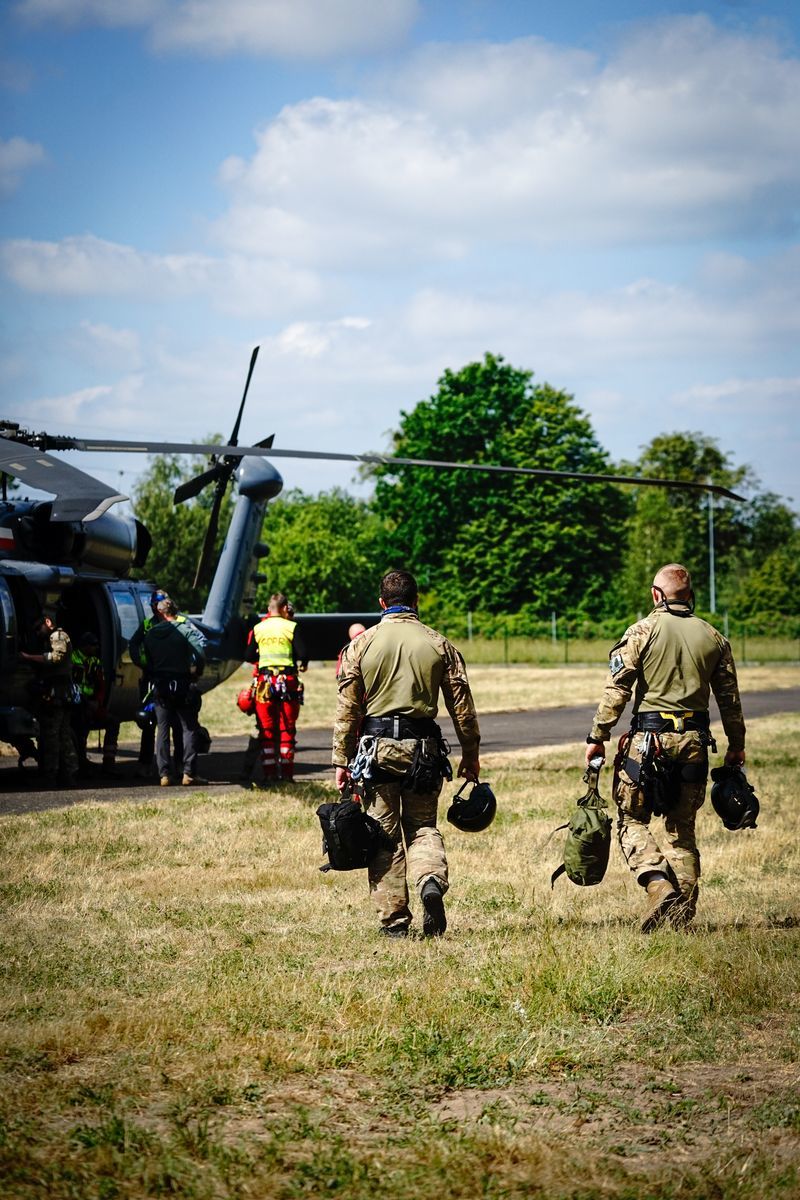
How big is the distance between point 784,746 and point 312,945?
12491 millimetres

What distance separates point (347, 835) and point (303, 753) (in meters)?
10.7

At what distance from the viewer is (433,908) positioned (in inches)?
257

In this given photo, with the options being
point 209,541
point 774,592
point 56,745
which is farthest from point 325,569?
point 56,745

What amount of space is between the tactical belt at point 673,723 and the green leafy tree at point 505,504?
158 ft

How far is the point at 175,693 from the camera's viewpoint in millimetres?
12938

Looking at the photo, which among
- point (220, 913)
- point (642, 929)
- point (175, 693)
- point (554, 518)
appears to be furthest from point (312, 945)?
point (554, 518)

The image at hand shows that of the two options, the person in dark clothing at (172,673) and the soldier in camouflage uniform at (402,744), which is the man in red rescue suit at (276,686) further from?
the soldier in camouflage uniform at (402,744)

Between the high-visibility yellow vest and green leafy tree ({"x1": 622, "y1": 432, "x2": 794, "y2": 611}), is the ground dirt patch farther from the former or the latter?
green leafy tree ({"x1": 622, "y1": 432, "x2": 794, "y2": 611})

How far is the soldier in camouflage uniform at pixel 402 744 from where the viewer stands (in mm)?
6668

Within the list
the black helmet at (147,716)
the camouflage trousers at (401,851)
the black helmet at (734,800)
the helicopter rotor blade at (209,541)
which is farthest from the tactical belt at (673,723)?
the helicopter rotor blade at (209,541)

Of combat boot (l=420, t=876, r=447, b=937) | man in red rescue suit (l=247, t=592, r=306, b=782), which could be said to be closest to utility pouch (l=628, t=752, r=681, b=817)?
combat boot (l=420, t=876, r=447, b=937)

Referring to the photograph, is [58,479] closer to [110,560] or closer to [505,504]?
[110,560]

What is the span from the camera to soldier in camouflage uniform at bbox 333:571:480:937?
21.9 ft

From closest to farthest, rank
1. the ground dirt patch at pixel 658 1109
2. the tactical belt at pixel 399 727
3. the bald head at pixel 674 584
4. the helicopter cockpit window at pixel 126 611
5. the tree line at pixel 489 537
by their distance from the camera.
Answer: the ground dirt patch at pixel 658 1109 → the tactical belt at pixel 399 727 → the bald head at pixel 674 584 → the helicopter cockpit window at pixel 126 611 → the tree line at pixel 489 537
